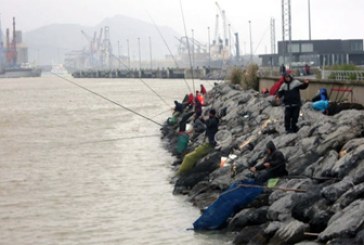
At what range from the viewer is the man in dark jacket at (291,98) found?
1584 cm

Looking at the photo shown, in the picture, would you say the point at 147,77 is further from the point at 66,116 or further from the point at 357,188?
the point at 357,188

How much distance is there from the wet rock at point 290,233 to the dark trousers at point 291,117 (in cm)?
575

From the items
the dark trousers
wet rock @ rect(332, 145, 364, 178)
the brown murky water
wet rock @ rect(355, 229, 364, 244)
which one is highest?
the dark trousers

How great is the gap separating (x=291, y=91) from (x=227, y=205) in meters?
3.94

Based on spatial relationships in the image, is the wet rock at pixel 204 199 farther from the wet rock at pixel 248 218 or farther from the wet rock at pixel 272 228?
the wet rock at pixel 272 228

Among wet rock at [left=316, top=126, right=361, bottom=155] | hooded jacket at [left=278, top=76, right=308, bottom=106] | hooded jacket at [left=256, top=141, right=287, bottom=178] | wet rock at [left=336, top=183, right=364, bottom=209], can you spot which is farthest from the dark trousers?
wet rock at [left=336, top=183, right=364, bottom=209]

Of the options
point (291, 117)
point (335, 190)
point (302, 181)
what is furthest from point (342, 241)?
point (291, 117)

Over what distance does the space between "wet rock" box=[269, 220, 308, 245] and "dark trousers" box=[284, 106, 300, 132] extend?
5.75 meters

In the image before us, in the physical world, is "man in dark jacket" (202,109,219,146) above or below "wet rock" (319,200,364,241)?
above

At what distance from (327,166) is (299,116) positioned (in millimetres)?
4877

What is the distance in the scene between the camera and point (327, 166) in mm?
12484

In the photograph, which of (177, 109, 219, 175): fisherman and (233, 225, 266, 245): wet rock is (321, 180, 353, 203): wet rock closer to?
(233, 225, 266, 245): wet rock

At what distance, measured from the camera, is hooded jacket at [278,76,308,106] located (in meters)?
15.8

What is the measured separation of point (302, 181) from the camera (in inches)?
484
